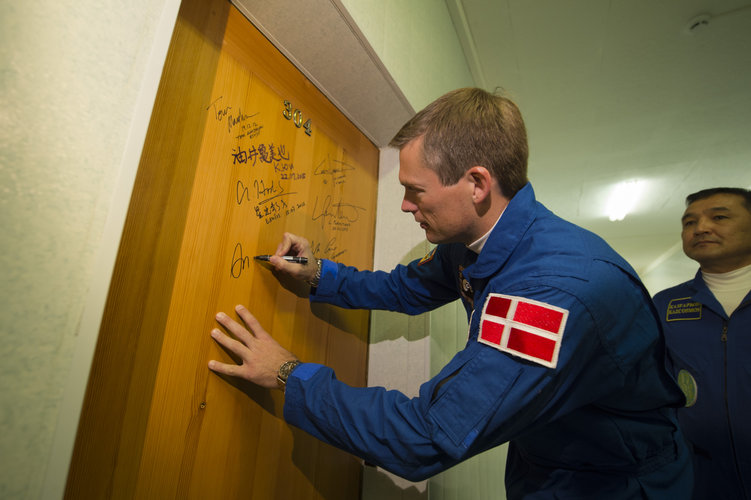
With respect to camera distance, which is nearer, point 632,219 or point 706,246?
point 706,246

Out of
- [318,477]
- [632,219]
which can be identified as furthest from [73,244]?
[632,219]

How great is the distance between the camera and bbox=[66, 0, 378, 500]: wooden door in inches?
20.9

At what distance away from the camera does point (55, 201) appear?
316mm

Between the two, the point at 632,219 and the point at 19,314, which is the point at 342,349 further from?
the point at 632,219

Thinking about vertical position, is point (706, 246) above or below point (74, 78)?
above

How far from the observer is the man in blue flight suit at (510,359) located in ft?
1.76

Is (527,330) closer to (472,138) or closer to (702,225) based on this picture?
(472,138)

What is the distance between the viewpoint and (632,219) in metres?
4.70

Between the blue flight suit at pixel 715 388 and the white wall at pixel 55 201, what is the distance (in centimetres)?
188

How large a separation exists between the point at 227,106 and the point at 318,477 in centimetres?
98

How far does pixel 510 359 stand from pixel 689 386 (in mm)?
1412
